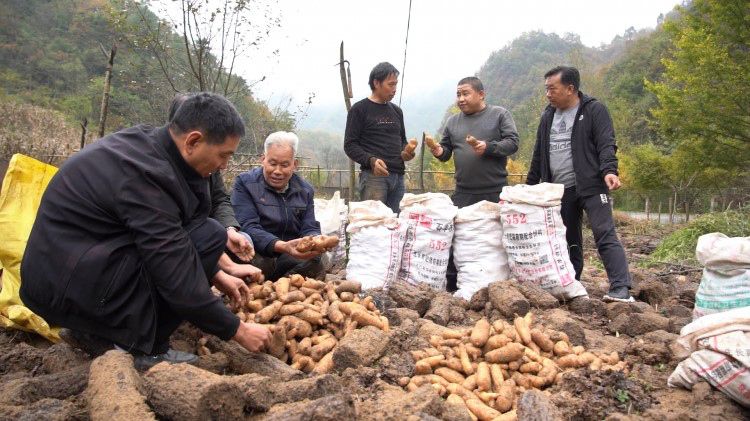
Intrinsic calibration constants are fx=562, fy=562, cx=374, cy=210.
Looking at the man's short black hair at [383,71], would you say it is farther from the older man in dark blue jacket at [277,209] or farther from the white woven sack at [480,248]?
the white woven sack at [480,248]

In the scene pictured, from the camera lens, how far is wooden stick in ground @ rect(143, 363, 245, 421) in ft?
6.20

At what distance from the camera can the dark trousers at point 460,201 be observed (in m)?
4.81

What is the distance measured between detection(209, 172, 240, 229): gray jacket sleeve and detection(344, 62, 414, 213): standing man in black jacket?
69.0 inches

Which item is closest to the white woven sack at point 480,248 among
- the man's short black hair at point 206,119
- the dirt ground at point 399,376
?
the dirt ground at point 399,376

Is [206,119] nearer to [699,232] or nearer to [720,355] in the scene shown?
[720,355]

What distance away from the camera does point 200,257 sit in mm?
2668

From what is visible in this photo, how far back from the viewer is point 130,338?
243 centimetres

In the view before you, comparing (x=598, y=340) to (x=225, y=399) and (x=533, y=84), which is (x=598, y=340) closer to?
(x=225, y=399)

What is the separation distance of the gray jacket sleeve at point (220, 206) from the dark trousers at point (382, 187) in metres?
1.79

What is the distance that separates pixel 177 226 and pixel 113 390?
26.5 inches

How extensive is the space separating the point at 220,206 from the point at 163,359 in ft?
4.46

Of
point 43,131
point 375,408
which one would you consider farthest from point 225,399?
point 43,131

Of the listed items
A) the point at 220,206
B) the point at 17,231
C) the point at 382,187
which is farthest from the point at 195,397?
the point at 382,187

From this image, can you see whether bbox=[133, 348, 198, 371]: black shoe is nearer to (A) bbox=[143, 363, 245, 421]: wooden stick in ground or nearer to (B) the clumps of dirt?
(A) bbox=[143, 363, 245, 421]: wooden stick in ground
